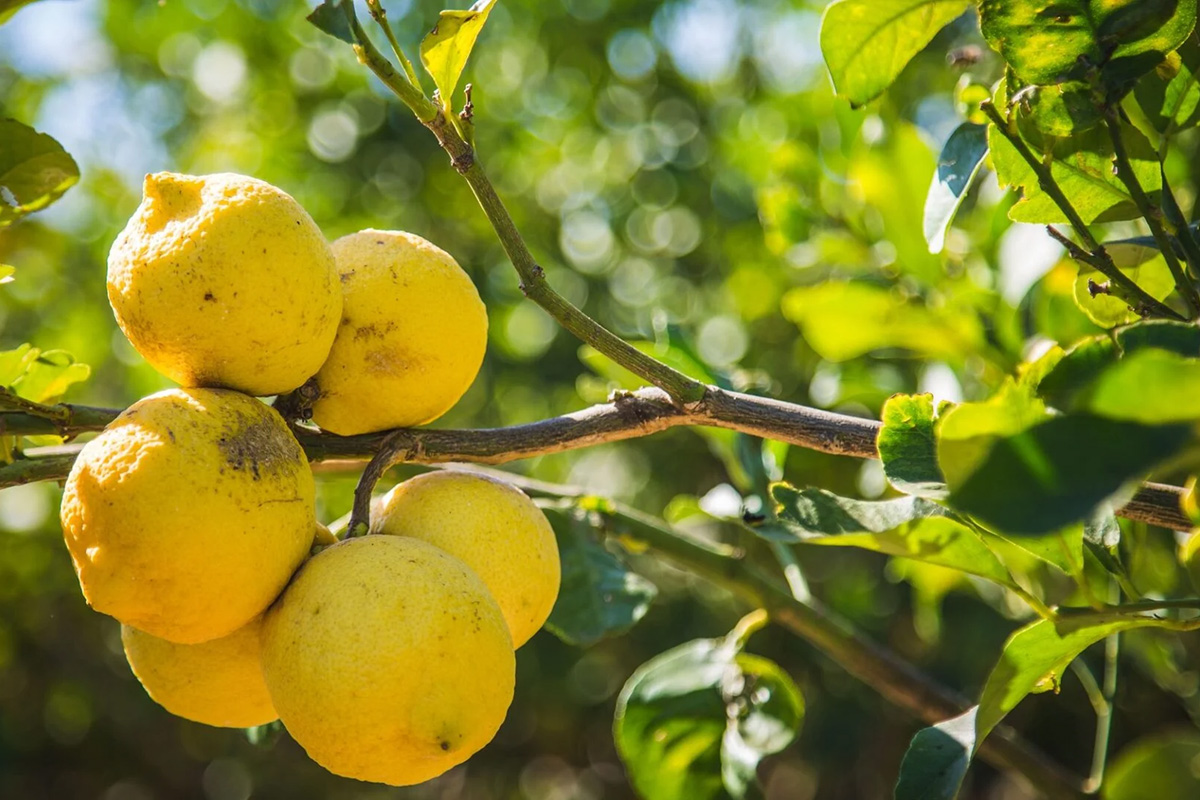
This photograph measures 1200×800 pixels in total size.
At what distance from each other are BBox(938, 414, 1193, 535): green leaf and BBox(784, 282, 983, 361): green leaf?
0.98 meters

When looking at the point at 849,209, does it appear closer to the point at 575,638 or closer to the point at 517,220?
the point at 575,638

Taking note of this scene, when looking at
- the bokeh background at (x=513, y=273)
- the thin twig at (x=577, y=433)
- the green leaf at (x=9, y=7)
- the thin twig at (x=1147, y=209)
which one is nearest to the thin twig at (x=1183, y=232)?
the thin twig at (x=1147, y=209)

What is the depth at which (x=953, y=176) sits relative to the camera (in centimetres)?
91

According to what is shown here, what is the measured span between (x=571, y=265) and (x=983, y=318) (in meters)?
1.60

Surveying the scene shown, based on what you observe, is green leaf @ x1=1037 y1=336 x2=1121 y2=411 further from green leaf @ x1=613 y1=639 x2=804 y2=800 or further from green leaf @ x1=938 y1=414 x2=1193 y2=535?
green leaf @ x1=613 y1=639 x2=804 y2=800

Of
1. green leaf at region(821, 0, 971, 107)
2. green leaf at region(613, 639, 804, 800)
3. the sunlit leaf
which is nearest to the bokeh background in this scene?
green leaf at region(613, 639, 804, 800)

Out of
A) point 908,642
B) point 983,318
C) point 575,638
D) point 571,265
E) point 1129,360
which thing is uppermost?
point 1129,360

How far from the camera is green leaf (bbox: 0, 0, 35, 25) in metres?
0.82

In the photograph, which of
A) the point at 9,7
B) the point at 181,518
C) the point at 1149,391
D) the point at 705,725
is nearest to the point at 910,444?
the point at 1149,391

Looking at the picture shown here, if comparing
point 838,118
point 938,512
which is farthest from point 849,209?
point 938,512

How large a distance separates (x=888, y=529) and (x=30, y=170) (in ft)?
2.68

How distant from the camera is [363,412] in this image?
823 millimetres

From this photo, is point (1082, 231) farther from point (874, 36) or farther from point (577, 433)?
point (577, 433)

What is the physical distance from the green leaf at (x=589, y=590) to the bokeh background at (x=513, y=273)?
107cm
